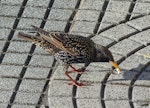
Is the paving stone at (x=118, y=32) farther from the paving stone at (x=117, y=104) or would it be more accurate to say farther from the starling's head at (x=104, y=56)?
the paving stone at (x=117, y=104)

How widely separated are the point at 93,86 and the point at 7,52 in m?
1.28

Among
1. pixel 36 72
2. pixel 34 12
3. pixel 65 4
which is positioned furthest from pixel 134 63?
pixel 34 12

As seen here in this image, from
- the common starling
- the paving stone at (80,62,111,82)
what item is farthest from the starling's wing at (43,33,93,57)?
the paving stone at (80,62,111,82)

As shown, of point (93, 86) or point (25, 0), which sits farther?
point (25, 0)

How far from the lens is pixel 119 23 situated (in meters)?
6.99

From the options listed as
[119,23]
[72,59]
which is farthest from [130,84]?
[119,23]

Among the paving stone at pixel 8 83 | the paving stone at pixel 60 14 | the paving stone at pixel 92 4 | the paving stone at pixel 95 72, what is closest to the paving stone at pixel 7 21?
the paving stone at pixel 60 14

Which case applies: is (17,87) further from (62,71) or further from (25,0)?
(25,0)

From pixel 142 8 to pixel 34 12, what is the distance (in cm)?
144

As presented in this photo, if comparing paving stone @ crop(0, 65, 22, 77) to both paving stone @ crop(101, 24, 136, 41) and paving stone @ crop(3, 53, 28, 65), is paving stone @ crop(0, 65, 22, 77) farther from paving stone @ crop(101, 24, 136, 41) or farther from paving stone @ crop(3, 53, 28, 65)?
paving stone @ crop(101, 24, 136, 41)

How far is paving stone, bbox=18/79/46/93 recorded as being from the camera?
616 cm

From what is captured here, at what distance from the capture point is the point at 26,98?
19.9ft

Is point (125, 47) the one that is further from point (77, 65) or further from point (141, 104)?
point (141, 104)

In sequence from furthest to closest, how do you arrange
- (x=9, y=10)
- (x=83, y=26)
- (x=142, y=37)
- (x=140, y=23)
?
(x=9, y=10)
(x=83, y=26)
(x=140, y=23)
(x=142, y=37)
